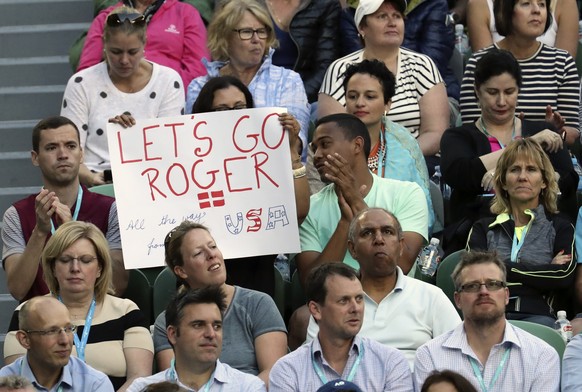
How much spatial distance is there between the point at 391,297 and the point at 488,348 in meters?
0.61

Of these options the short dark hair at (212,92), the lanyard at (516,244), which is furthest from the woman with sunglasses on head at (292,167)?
the lanyard at (516,244)

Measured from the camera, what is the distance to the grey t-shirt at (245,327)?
23.1 feet

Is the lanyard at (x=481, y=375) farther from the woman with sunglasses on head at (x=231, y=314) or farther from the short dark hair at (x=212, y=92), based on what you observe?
the short dark hair at (x=212, y=92)

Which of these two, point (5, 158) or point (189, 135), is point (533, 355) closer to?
point (189, 135)

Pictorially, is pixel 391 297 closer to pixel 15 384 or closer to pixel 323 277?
pixel 323 277

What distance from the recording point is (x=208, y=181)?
8.06 m

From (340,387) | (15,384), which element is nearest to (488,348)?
(340,387)

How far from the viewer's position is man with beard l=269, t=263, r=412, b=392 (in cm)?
666

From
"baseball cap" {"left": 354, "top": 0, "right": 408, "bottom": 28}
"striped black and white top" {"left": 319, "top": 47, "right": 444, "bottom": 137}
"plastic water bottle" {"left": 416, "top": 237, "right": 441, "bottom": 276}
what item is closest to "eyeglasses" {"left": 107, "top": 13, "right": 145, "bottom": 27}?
"striped black and white top" {"left": 319, "top": 47, "right": 444, "bottom": 137}

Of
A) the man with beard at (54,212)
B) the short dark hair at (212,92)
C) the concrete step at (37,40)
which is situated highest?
the concrete step at (37,40)

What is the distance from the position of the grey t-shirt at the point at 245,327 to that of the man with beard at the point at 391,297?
205 mm

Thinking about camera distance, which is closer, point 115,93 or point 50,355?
point 50,355

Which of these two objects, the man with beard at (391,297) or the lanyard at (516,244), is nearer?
the man with beard at (391,297)

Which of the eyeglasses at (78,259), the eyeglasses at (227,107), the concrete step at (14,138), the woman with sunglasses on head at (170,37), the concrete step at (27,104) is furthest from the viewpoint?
the concrete step at (27,104)
